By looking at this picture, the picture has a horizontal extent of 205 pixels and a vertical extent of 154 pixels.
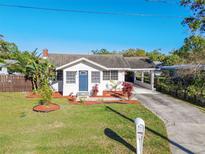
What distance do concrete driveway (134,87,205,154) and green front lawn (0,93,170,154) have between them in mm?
437

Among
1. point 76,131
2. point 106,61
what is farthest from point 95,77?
point 76,131

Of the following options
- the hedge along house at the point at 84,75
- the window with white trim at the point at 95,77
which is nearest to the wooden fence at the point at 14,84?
the hedge along house at the point at 84,75

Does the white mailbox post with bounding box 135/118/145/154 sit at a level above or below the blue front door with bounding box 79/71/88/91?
below

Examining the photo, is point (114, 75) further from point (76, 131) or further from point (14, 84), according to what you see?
point (76, 131)

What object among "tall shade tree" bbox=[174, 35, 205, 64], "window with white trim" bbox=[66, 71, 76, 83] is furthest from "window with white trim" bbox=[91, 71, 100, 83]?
"tall shade tree" bbox=[174, 35, 205, 64]

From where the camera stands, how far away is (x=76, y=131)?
8555 mm

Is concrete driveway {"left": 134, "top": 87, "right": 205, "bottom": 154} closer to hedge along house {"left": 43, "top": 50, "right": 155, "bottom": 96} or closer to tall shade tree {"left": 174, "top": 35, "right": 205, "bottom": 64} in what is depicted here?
tall shade tree {"left": 174, "top": 35, "right": 205, "bottom": 64}

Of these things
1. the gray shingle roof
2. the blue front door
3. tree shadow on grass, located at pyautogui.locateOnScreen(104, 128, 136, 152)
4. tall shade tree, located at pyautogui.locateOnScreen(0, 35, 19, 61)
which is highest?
tall shade tree, located at pyautogui.locateOnScreen(0, 35, 19, 61)

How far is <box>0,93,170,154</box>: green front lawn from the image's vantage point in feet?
22.4

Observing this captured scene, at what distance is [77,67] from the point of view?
60.4 feet

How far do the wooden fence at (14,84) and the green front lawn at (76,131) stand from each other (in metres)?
8.11

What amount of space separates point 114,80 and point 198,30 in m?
9.88

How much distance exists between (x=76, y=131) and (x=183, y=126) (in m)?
5.57

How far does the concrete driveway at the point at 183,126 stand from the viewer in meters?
7.07
